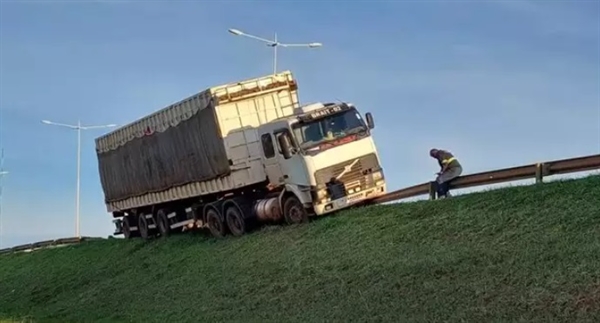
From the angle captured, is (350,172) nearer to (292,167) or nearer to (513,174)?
(292,167)

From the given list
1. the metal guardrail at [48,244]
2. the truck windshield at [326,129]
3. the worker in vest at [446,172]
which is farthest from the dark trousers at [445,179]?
the metal guardrail at [48,244]

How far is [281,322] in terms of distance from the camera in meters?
12.4

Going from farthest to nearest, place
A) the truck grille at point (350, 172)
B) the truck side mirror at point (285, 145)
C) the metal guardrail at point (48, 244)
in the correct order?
the metal guardrail at point (48, 244)
the truck side mirror at point (285, 145)
the truck grille at point (350, 172)

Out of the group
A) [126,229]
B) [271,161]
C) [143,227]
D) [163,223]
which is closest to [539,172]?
[271,161]

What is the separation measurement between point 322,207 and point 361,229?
10.6ft

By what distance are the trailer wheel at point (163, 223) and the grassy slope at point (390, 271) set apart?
4418 mm

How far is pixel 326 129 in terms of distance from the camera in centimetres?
2073

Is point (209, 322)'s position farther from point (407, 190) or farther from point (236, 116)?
point (236, 116)

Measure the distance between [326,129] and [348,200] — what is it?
1809 mm

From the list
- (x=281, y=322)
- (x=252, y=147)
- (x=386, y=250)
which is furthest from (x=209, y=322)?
(x=252, y=147)

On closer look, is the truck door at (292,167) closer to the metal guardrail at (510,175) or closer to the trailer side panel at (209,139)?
the trailer side panel at (209,139)

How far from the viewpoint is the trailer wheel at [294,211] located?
20812 millimetres

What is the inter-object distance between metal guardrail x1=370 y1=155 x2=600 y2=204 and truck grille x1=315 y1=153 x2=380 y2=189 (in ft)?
2.73

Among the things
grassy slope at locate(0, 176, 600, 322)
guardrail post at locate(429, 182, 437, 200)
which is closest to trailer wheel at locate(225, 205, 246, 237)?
grassy slope at locate(0, 176, 600, 322)
